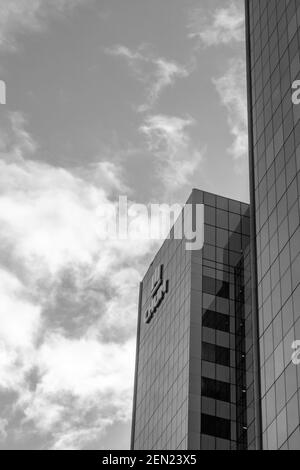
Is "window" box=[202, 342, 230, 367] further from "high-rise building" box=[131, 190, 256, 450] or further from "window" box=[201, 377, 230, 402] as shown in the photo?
"window" box=[201, 377, 230, 402]

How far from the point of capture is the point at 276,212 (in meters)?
81.5

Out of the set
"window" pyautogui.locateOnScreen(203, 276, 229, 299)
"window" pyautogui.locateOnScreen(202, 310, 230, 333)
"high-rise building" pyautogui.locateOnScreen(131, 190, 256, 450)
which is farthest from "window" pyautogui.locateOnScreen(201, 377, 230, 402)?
"window" pyautogui.locateOnScreen(203, 276, 229, 299)

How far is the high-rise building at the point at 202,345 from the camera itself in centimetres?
9725

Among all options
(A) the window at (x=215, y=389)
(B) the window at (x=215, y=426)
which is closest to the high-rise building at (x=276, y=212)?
(B) the window at (x=215, y=426)

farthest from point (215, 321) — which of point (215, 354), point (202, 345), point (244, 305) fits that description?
point (215, 354)

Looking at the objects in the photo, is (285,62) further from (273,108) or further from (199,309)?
(199,309)

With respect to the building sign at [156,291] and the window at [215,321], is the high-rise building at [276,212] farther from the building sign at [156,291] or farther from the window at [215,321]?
the building sign at [156,291]

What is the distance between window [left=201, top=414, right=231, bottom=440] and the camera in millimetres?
96125

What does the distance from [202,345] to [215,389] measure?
5.29 meters

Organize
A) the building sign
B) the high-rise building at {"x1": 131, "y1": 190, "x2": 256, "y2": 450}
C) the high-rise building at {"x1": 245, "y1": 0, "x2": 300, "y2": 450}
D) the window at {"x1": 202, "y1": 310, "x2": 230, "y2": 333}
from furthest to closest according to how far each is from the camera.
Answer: the building sign < the window at {"x1": 202, "y1": 310, "x2": 230, "y2": 333} < the high-rise building at {"x1": 131, "y1": 190, "x2": 256, "y2": 450} < the high-rise building at {"x1": 245, "y1": 0, "x2": 300, "y2": 450}

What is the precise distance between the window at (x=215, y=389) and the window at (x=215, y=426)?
261 centimetres

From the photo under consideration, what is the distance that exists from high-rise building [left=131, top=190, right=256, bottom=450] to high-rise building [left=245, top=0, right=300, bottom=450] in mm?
18408

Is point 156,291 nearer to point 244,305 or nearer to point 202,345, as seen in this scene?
point 244,305

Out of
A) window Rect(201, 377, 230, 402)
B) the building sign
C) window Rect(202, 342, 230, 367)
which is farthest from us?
the building sign
